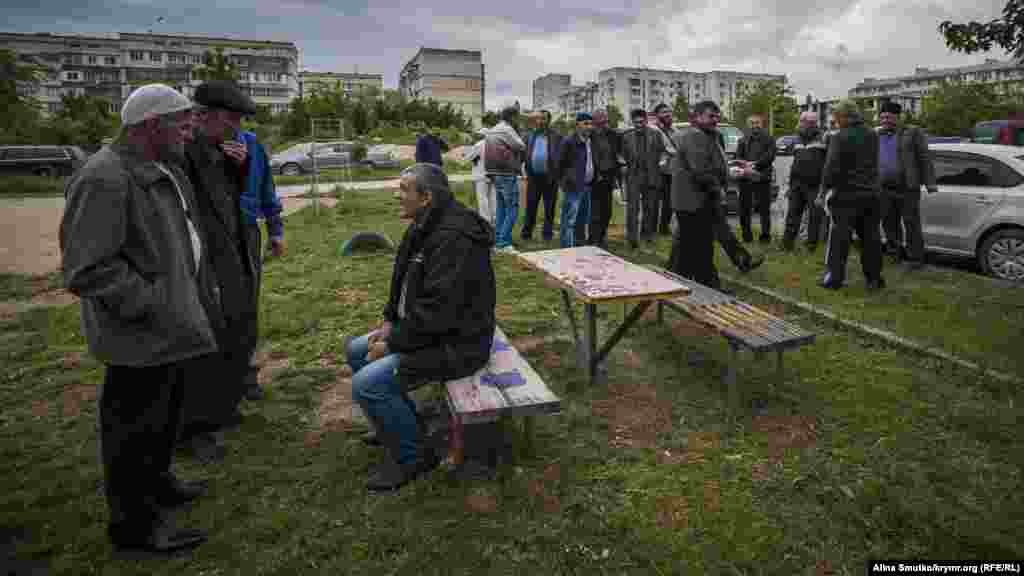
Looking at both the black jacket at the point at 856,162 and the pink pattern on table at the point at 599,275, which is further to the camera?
the black jacket at the point at 856,162

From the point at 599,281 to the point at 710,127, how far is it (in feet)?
8.83

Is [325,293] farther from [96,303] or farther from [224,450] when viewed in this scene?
[96,303]

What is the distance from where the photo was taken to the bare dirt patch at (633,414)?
12.4 ft

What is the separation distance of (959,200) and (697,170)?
3.93 meters

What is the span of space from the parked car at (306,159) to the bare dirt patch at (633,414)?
26.7 m

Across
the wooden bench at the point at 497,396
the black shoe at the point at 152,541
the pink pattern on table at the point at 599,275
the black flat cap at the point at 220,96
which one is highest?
the black flat cap at the point at 220,96

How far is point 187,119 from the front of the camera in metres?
2.91

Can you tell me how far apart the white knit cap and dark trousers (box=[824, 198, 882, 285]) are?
20.5 feet

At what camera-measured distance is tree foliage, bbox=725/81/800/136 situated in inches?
2200

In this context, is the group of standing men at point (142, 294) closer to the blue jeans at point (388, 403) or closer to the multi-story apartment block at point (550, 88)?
the blue jeans at point (388, 403)

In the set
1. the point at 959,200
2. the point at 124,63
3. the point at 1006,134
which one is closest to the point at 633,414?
the point at 959,200

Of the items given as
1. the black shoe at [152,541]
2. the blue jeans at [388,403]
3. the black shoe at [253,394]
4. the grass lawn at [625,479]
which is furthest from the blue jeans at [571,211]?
the black shoe at [152,541]

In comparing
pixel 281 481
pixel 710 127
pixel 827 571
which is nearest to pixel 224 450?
pixel 281 481

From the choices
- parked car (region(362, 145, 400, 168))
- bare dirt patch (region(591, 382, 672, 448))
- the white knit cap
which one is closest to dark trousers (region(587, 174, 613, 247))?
bare dirt patch (region(591, 382, 672, 448))
